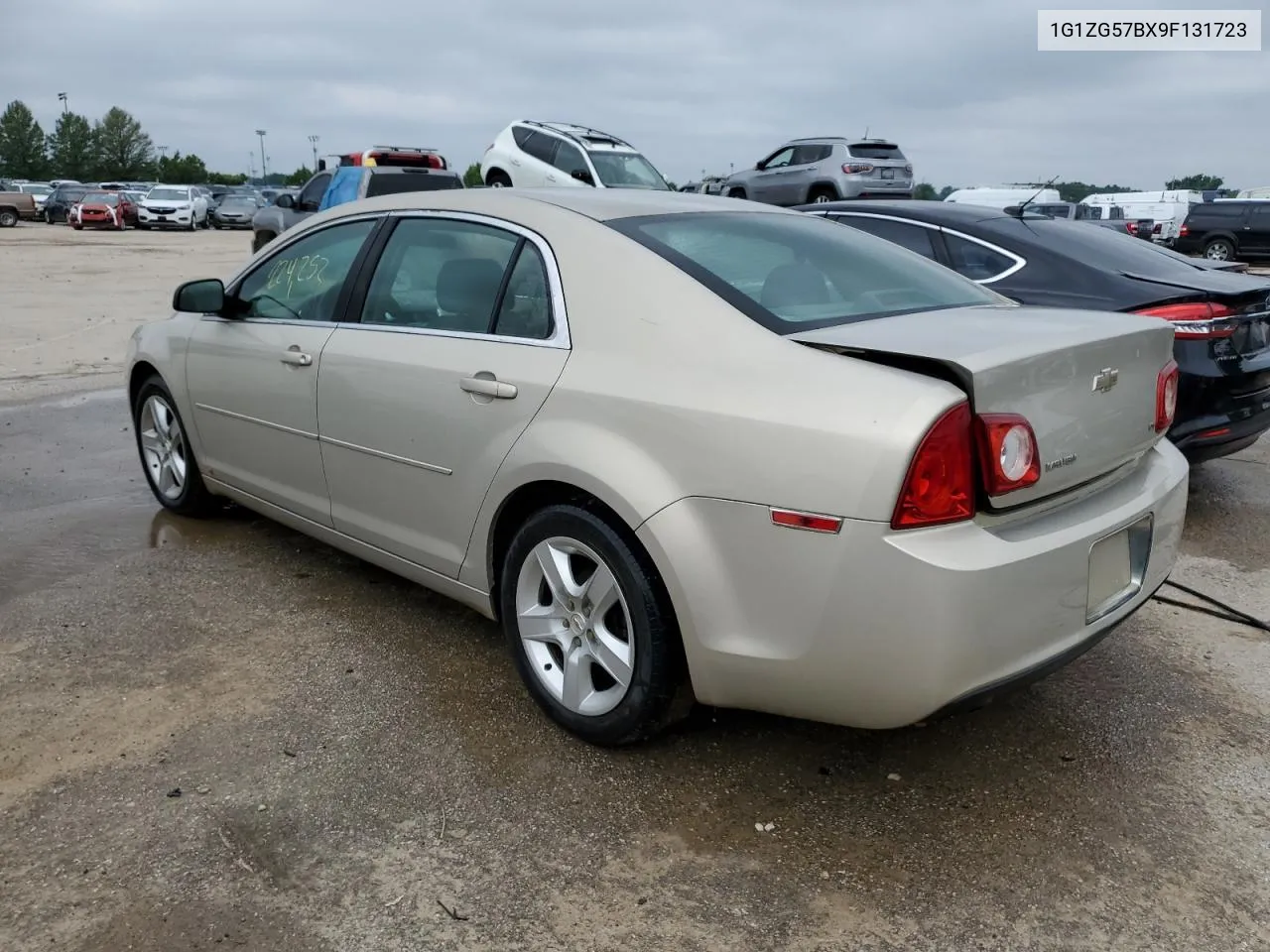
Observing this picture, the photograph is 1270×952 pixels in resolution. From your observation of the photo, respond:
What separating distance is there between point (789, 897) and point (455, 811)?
34.3 inches

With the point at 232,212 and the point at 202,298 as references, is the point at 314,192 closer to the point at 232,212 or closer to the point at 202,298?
the point at 202,298

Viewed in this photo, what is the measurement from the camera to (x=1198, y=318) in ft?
15.8

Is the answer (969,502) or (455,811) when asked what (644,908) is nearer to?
(455,811)

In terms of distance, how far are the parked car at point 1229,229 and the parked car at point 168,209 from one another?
30857 mm

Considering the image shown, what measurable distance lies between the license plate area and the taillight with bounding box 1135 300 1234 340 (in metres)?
2.39

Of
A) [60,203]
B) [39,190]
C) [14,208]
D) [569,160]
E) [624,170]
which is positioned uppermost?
[39,190]

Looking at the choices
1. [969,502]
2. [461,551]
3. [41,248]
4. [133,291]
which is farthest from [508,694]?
[41,248]

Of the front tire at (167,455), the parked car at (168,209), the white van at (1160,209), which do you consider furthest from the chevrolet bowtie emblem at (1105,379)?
the parked car at (168,209)

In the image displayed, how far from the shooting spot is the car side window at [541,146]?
17641mm

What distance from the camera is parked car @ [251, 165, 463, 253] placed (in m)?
14.6

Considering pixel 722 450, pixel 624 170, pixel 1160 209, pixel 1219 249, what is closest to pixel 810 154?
pixel 624 170

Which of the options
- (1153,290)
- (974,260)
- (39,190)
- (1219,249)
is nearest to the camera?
(1153,290)

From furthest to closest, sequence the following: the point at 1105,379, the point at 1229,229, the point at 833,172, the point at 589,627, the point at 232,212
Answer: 1. the point at 232,212
2. the point at 1229,229
3. the point at 833,172
4. the point at 589,627
5. the point at 1105,379

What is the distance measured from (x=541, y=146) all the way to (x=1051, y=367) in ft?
54.1
